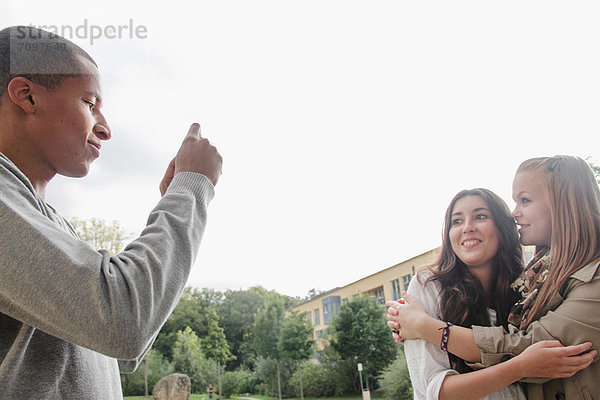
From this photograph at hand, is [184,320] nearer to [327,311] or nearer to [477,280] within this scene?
[327,311]

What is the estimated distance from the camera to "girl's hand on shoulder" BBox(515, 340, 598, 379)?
181 cm

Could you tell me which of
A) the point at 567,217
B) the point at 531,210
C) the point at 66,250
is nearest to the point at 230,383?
the point at 531,210

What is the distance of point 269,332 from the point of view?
29172mm

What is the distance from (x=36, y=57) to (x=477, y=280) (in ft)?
7.87

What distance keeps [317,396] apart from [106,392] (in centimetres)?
3034

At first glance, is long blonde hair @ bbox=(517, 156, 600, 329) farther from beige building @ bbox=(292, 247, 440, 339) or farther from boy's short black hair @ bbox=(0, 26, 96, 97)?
beige building @ bbox=(292, 247, 440, 339)

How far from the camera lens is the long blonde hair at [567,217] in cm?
203

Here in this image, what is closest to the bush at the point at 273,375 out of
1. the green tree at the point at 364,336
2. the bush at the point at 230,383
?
the bush at the point at 230,383

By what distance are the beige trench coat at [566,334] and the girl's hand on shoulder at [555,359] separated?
0.17ft

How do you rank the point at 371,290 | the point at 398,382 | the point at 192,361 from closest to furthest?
the point at 398,382, the point at 192,361, the point at 371,290

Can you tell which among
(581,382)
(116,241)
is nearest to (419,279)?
(581,382)

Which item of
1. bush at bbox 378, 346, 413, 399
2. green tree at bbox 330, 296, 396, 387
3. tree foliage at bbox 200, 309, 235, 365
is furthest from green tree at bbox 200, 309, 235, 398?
bush at bbox 378, 346, 413, 399

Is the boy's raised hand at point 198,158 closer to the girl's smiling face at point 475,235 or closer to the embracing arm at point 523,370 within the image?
the embracing arm at point 523,370

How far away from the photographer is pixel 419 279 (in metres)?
2.56
